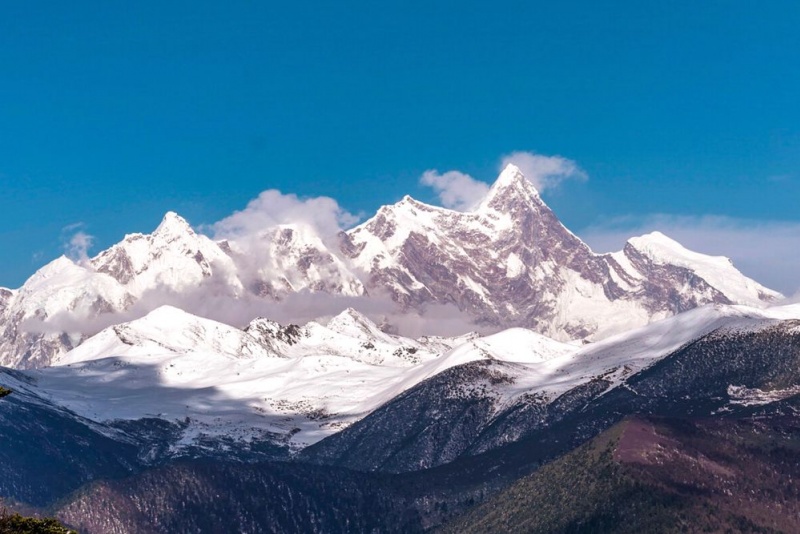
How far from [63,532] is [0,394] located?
1665 cm

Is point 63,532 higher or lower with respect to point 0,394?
lower

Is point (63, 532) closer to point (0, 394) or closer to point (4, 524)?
point (4, 524)

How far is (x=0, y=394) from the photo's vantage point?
168m

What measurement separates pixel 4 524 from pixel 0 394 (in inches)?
554

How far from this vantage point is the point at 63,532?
168500 mm

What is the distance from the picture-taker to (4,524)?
166m

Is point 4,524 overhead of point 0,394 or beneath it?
beneath

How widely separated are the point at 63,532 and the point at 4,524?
6.46 metres

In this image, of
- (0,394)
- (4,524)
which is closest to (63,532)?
(4,524)
